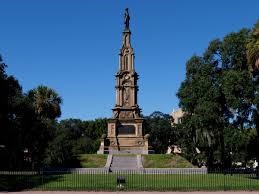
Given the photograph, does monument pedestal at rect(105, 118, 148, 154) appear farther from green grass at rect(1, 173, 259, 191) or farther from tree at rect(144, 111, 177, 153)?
tree at rect(144, 111, 177, 153)

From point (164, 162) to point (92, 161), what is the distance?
6911 millimetres

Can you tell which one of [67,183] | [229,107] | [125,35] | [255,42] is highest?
[125,35]

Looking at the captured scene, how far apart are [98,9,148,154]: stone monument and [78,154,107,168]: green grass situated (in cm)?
598

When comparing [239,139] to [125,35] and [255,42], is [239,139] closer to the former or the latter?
[255,42]

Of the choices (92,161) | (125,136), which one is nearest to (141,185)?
(92,161)

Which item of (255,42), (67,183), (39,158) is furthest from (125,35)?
(67,183)

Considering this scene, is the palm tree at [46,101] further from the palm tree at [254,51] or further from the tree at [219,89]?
the palm tree at [254,51]

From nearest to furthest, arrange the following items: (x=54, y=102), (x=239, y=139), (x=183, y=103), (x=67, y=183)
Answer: (x=67, y=183), (x=239, y=139), (x=183, y=103), (x=54, y=102)

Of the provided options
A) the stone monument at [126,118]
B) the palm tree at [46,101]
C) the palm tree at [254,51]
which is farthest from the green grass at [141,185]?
the palm tree at [46,101]

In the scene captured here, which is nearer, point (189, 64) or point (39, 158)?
point (189, 64)

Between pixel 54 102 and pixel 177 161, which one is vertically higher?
pixel 54 102

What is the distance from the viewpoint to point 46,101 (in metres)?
68.3

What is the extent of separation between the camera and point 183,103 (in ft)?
173

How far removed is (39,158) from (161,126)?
38046 millimetres
